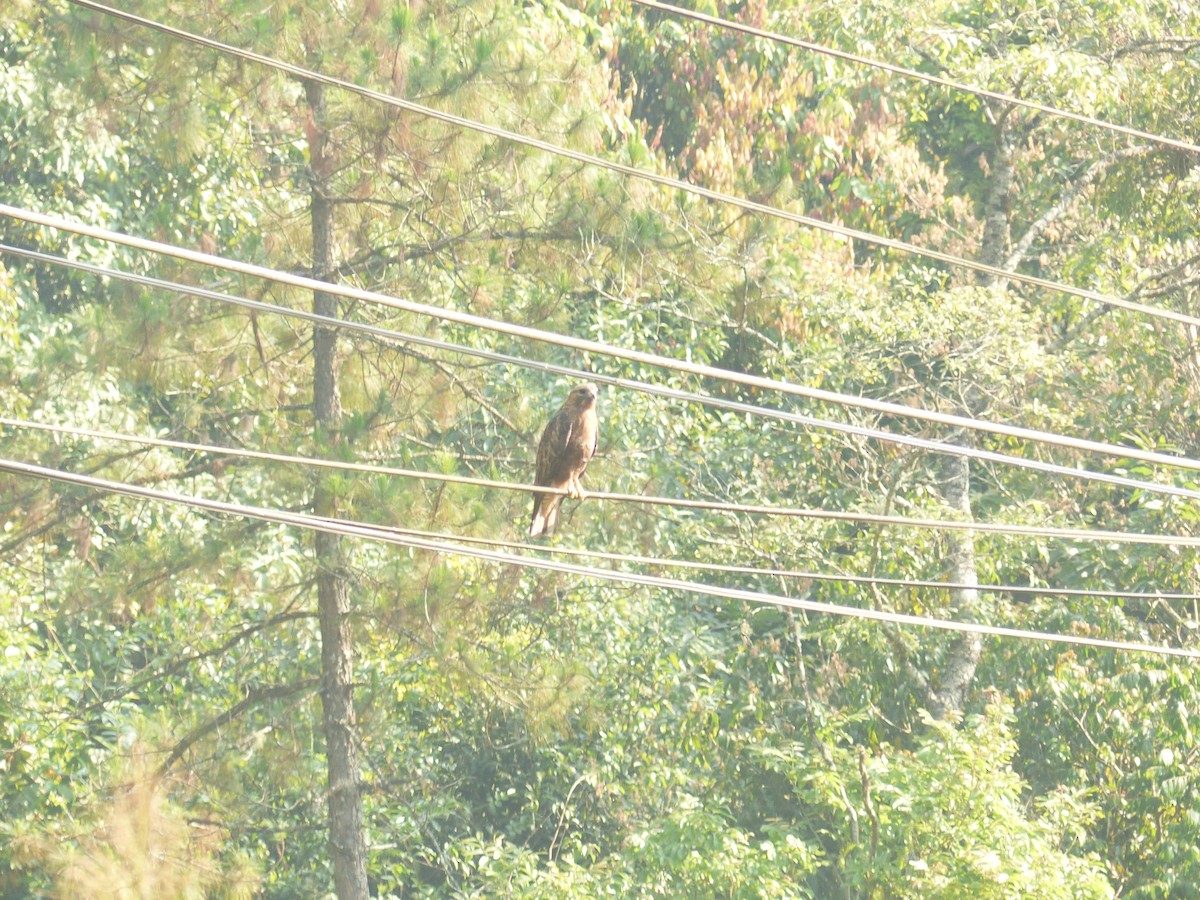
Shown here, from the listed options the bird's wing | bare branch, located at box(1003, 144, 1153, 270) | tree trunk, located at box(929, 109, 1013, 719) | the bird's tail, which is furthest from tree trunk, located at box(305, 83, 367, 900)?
bare branch, located at box(1003, 144, 1153, 270)

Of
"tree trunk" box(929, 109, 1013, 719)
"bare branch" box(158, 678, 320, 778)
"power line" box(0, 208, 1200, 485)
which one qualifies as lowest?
"bare branch" box(158, 678, 320, 778)

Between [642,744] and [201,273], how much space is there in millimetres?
4312

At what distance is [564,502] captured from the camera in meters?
8.71

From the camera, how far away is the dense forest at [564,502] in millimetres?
8375

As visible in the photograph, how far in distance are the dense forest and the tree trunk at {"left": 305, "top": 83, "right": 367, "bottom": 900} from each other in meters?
0.03

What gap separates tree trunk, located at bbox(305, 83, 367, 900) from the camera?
889 centimetres

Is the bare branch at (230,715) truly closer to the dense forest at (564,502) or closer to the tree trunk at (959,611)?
the dense forest at (564,502)

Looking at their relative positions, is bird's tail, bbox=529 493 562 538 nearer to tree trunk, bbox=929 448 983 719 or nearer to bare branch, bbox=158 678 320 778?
bare branch, bbox=158 678 320 778

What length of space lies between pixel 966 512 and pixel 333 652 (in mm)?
4355

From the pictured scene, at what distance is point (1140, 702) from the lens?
920cm

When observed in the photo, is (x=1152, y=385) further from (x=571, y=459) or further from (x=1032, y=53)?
(x=571, y=459)

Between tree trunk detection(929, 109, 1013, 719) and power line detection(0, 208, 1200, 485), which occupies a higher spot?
power line detection(0, 208, 1200, 485)

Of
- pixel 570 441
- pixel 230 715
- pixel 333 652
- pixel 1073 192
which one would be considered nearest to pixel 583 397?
pixel 570 441

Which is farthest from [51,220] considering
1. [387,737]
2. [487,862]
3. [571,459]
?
[387,737]
